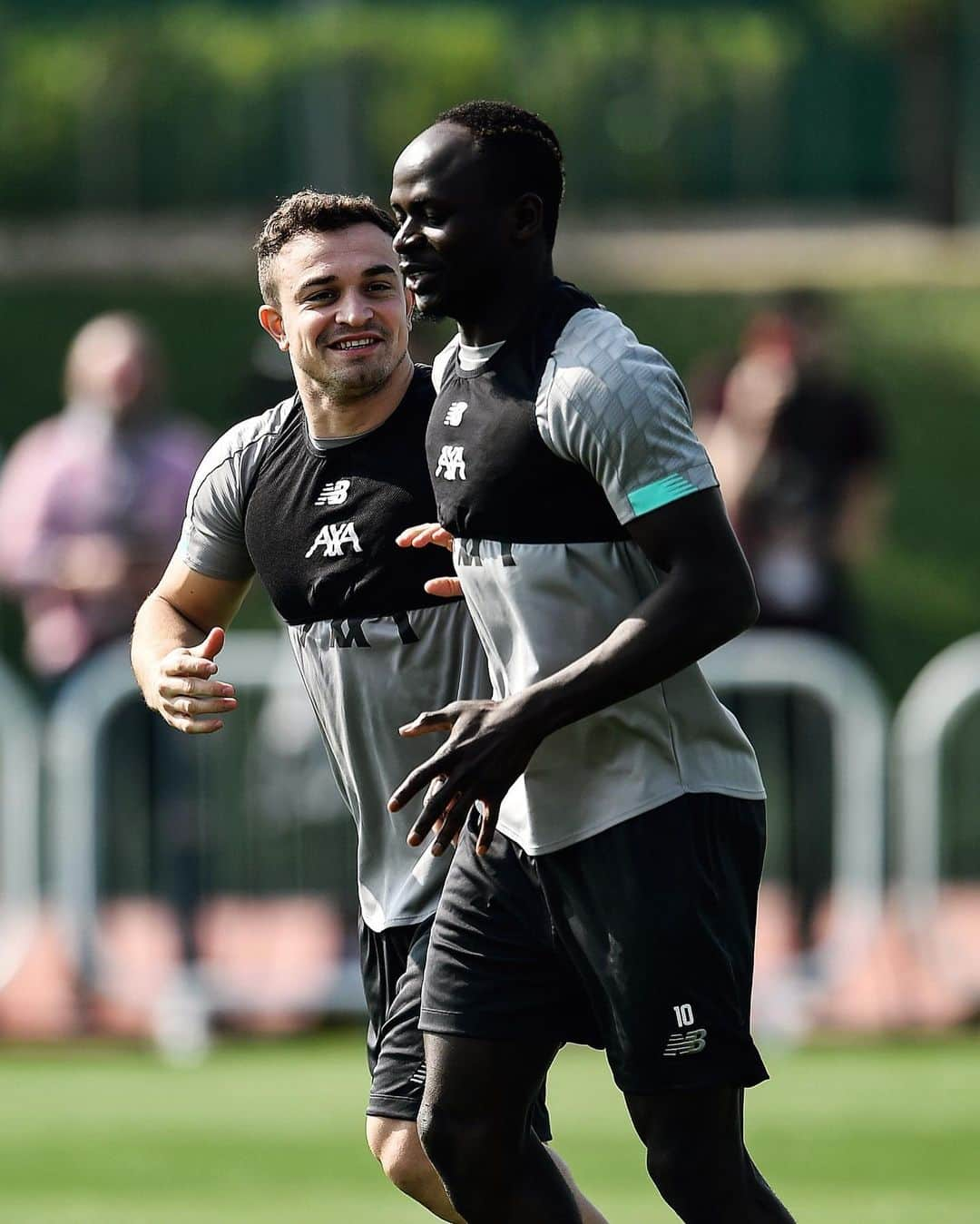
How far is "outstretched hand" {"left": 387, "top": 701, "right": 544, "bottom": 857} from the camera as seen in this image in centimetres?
402

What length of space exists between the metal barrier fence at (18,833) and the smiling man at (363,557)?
4855mm

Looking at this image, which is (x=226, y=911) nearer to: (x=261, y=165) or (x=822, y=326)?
(x=822, y=326)

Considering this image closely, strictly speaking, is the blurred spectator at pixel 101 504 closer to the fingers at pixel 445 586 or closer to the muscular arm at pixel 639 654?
the fingers at pixel 445 586

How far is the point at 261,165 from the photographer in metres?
22.7

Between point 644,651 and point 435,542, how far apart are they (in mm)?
645

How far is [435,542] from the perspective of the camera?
4.50 meters

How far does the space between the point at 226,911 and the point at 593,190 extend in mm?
13945

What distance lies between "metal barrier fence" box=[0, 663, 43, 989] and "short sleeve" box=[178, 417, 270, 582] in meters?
4.81

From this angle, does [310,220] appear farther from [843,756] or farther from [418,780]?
[843,756]

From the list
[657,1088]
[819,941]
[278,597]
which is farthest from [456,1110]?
[819,941]

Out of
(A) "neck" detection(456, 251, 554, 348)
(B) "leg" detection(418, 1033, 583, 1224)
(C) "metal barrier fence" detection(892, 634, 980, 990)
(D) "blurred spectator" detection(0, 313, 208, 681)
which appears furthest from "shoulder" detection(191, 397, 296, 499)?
(C) "metal barrier fence" detection(892, 634, 980, 990)

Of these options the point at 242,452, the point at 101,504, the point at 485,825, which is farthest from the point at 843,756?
the point at 485,825

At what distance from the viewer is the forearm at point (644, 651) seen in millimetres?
3990

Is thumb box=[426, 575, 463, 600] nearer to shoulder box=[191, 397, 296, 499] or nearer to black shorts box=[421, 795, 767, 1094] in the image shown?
black shorts box=[421, 795, 767, 1094]
